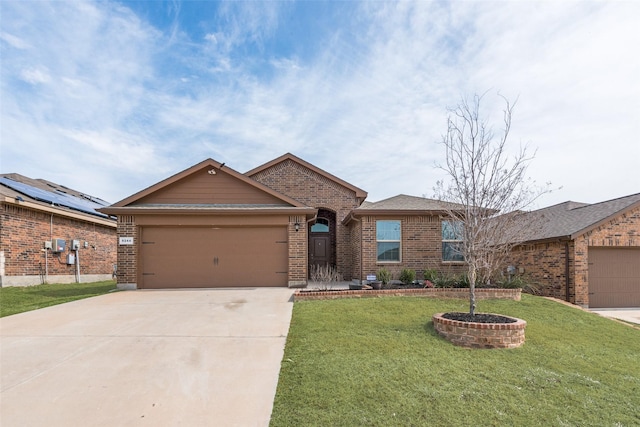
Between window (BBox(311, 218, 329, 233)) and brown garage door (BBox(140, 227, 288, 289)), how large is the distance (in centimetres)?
481

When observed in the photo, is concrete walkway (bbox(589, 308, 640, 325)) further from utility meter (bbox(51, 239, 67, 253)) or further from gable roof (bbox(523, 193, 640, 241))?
utility meter (bbox(51, 239, 67, 253))

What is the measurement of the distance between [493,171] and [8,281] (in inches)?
622

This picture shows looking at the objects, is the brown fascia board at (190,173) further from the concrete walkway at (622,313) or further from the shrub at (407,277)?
the concrete walkway at (622,313)

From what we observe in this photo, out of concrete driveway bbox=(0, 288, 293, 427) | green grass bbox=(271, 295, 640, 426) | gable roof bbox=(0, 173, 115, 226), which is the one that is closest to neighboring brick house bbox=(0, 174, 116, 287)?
gable roof bbox=(0, 173, 115, 226)

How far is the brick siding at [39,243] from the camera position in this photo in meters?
12.6

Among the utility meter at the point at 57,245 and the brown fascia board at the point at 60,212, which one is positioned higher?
the brown fascia board at the point at 60,212

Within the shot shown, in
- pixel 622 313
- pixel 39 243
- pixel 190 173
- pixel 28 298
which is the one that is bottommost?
pixel 622 313

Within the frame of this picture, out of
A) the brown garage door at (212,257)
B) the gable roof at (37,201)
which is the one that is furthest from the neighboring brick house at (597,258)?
the gable roof at (37,201)

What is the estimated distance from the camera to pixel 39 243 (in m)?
13.9

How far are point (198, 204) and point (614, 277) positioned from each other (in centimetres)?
1404

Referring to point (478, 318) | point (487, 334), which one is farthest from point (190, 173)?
point (487, 334)

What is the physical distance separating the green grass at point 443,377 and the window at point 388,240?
A: 5.88m

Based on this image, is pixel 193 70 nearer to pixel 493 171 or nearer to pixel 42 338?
pixel 42 338

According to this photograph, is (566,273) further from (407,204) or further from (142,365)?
(142,365)
